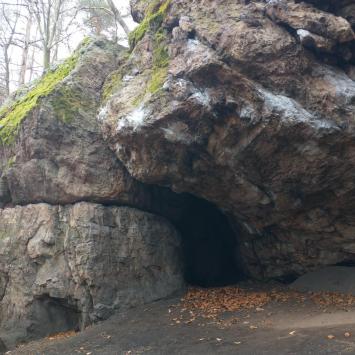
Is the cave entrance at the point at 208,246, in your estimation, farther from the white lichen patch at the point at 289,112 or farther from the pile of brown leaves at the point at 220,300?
the white lichen patch at the point at 289,112

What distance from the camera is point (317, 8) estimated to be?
29.7ft

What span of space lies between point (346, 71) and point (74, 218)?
22.8ft

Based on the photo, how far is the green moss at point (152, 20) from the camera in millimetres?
10312

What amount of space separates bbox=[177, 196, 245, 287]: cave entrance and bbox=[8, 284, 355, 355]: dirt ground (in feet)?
6.92

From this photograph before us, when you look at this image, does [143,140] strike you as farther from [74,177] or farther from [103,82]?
[103,82]

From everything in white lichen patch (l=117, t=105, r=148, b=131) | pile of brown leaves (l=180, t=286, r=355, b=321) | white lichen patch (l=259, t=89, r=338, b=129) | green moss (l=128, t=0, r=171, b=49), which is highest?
green moss (l=128, t=0, r=171, b=49)

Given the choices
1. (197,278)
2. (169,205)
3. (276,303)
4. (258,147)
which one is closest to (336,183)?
(258,147)

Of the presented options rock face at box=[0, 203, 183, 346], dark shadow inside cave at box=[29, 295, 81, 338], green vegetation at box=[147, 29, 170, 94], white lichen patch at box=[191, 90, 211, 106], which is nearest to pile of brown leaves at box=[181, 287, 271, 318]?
rock face at box=[0, 203, 183, 346]

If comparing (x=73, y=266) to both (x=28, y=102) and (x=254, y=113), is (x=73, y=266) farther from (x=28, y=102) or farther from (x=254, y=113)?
(x=254, y=113)

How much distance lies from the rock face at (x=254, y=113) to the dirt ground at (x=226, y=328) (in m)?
1.92

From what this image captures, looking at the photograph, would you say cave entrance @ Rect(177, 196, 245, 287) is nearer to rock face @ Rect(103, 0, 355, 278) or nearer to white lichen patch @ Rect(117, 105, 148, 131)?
rock face @ Rect(103, 0, 355, 278)

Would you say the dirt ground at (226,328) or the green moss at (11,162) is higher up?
the green moss at (11,162)

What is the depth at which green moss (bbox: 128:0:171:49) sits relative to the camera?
33.8 feet

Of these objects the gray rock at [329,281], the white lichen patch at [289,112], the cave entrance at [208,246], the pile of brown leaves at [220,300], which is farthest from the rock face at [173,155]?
the pile of brown leaves at [220,300]
